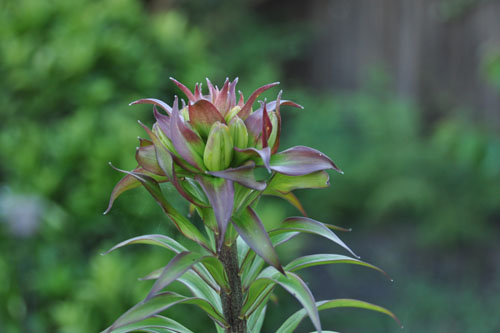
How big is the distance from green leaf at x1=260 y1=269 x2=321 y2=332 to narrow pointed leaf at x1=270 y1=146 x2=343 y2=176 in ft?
0.28

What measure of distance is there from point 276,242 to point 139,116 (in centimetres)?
181

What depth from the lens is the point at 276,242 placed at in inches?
19.3

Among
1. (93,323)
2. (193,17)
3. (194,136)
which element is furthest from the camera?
(193,17)

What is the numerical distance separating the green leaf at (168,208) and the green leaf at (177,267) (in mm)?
40

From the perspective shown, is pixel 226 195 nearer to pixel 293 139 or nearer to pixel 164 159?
pixel 164 159

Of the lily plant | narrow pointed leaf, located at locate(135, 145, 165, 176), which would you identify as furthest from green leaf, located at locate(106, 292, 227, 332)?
narrow pointed leaf, located at locate(135, 145, 165, 176)

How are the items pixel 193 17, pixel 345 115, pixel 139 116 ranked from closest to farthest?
pixel 139 116, pixel 193 17, pixel 345 115

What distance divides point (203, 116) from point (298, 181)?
0.33 ft

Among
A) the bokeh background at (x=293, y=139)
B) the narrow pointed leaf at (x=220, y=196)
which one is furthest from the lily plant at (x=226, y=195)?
the bokeh background at (x=293, y=139)

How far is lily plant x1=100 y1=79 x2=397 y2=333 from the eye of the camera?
1.34ft

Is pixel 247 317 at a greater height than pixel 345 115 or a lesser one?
greater

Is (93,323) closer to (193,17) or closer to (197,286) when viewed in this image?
(197,286)

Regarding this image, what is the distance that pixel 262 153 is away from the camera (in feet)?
1.30

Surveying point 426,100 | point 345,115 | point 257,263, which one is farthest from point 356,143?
point 257,263
